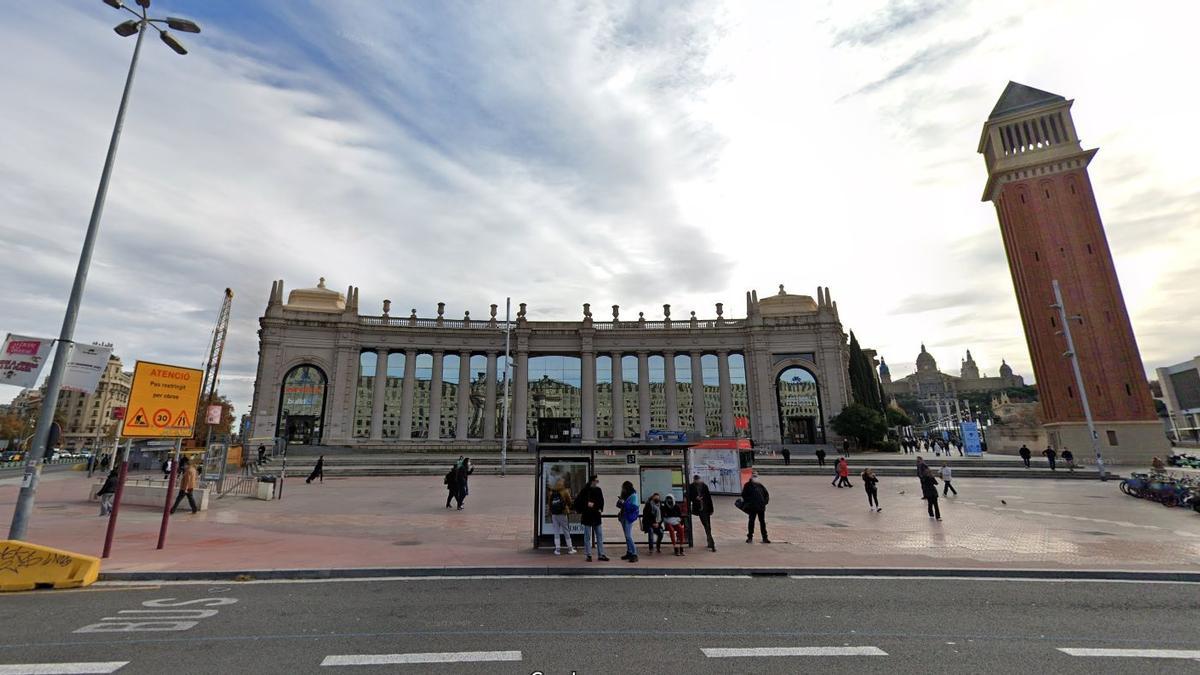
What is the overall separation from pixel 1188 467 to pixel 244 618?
61184mm

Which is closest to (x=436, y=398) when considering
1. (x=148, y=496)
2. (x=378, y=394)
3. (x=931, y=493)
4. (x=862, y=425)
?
(x=378, y=394)

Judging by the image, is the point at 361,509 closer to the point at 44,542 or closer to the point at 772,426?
the point at 44,542

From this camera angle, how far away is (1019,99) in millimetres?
54250

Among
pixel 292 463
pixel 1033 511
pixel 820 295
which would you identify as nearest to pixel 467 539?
pixel 1033 511

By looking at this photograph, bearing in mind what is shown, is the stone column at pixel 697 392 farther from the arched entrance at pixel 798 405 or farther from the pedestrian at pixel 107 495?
the pedestrian at pixel 107 495

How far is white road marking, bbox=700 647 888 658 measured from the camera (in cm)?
613

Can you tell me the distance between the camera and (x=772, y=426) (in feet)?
196

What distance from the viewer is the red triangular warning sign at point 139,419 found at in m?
12.2

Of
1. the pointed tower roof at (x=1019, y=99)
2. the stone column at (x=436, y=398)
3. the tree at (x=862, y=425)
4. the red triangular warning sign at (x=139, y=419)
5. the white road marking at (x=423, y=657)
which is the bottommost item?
the white road marking at (x=423, y=657)

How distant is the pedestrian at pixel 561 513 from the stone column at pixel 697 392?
5005 centimetres

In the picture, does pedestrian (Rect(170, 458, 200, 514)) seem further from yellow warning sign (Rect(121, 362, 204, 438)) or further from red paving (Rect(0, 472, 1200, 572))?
yellow warning sign (Rect(121, 362, 204, 438))

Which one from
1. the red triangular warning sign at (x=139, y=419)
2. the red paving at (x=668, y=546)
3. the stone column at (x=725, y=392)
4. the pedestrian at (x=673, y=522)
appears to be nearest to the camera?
the red paving at (x=668, y=546)

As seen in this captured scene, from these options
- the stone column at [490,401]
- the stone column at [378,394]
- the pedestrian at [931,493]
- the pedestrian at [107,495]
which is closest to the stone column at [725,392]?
the stone column at [490,401]

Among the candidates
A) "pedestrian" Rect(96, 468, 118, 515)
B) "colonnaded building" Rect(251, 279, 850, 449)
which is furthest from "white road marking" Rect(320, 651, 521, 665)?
"colonnaded building" Rect(251, 279, 850, 449)
